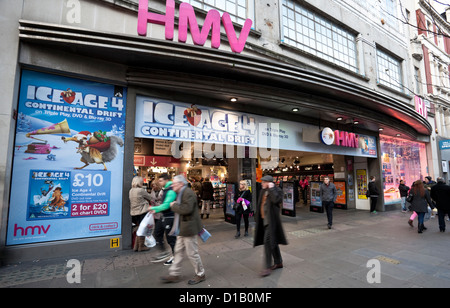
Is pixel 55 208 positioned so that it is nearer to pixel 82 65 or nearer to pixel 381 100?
pixel 82 65

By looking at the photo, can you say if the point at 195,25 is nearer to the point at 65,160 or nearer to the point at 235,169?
the point at 65,160

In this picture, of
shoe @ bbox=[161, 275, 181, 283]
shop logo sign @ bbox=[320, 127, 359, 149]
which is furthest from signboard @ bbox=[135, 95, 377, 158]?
shoe @ bbox=[161, 275, 181, 283]

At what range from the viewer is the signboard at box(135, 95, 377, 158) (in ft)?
22.5

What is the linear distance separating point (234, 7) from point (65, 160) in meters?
7.13

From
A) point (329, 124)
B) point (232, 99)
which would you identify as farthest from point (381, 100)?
point (232, 99)

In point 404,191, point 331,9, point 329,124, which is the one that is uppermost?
point 331,9

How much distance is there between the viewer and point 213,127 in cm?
798

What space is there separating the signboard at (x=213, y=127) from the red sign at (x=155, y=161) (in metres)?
2.49

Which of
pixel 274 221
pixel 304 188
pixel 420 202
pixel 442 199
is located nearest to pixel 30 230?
pixel 274 221

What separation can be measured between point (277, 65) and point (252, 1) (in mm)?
3212

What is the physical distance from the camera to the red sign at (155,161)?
1129cm

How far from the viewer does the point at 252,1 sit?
8.39 m

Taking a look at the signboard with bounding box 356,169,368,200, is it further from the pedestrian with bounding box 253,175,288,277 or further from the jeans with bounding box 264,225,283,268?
the jeans with bounding box 264,225,283,268
